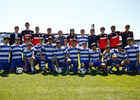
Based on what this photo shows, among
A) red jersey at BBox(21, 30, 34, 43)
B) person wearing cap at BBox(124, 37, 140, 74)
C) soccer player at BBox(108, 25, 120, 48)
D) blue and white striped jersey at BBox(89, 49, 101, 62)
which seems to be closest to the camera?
person wearing cap at BBox(124, 37, 140, 74)

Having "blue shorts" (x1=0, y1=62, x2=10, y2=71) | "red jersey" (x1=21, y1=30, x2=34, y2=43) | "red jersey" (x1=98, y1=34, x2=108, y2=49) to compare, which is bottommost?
"blue shorts" (x1=0, y1=62, x2=10, y2=71)

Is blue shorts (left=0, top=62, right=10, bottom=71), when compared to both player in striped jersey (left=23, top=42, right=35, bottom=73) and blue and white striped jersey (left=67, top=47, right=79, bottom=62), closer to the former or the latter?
player in striped jersey (left=23, top=42, right=35, bottom=73)

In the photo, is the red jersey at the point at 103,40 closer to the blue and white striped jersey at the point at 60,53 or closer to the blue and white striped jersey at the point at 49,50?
the blue and white striped jersey at the point at 60,53

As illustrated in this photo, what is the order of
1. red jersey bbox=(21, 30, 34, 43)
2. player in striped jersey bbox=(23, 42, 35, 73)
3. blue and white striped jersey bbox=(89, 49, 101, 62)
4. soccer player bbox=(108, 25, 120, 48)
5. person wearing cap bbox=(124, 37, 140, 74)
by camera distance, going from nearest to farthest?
1. person wearing cap bbox=(124, 37, 140, 74)
2. blue and white striped jersey bbox=(89, 49, 101, 62)
3. player in striped jersey bbox=(23, 42, 35, 73)
4. soccer player bbox=(108, 25, 120, 48)
5. red jersey bbox=(21, 30, 34, 43)

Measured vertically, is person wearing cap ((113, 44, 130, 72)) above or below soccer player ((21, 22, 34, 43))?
below

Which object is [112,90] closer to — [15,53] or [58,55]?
[58,55]

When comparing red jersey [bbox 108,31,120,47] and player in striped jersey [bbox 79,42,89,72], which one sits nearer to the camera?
player in striped jersey [bbox 79,42,89,72]

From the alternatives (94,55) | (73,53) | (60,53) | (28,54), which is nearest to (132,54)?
(94,55)

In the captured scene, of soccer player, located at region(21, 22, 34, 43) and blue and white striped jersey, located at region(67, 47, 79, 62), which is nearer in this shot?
blue and white striped jersey, located at region(67, 47, 79, 62)

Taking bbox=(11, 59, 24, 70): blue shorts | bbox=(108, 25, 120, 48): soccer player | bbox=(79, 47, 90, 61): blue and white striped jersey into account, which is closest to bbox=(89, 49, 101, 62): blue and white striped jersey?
bbox=(79, 47, 90, 61): blue and white striped jersey

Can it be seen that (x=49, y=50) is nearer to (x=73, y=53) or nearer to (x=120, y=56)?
(x=73, y=53)

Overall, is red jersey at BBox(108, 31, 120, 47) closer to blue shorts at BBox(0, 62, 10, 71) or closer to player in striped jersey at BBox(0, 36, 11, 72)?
player in striped jersey at BBox(0, 36, 11, 72)

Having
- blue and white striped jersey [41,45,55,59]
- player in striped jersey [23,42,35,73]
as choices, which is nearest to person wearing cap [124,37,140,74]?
blue and white striped jersey [41,45,55,59]

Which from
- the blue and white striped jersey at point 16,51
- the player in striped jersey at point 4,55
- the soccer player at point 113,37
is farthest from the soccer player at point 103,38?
the player in striped jersey at point 4,55
